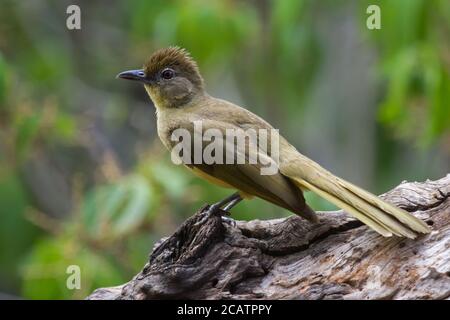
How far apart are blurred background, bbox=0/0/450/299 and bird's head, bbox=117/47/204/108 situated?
74 centimetres

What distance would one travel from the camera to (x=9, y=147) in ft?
26.7

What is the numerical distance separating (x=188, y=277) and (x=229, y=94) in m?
6.86

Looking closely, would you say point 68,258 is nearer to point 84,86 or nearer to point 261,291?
point 261,291

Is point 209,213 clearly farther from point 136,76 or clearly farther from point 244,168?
point 136,76

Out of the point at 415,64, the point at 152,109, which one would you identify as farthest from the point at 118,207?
the point at 152,109

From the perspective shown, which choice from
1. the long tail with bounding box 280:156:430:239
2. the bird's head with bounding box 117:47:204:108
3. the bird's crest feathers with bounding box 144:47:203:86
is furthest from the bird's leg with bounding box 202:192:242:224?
the bird's crest feathers with bounding box 144:47:203:86

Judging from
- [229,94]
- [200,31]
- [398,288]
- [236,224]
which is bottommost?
[398,288]

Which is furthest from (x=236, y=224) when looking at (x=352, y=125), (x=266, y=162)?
(x=352, y=125)

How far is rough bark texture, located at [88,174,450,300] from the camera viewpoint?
4.72 metres

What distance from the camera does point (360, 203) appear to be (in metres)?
4.91

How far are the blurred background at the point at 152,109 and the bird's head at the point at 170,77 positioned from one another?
0.74 metres

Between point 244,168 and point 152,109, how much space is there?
20.7ft

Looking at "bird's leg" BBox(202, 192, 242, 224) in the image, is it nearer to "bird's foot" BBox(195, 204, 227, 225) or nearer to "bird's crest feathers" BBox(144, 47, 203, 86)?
"bird's foot" BBox(195, 204, 227, 225)

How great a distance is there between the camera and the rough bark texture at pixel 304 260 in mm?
4719
